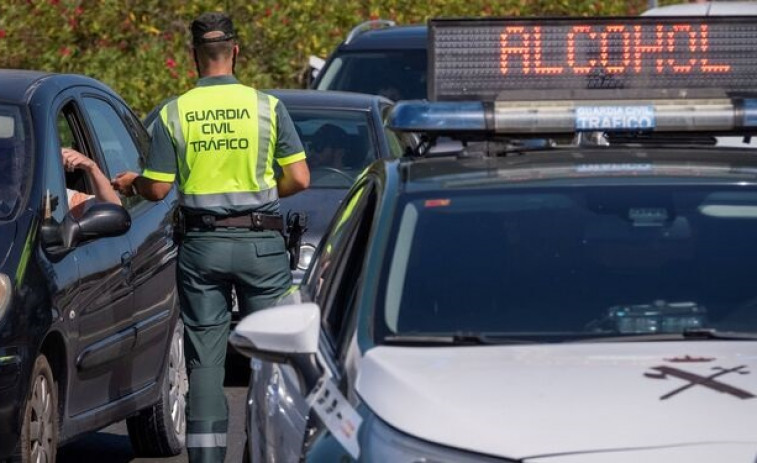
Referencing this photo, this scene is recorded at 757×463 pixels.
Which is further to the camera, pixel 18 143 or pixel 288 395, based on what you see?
pixel 18 143

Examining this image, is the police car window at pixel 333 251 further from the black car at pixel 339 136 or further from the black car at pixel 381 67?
the black car at pixel 381 67

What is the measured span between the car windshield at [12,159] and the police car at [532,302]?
5.34 feet

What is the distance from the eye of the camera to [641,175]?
5.83 metres

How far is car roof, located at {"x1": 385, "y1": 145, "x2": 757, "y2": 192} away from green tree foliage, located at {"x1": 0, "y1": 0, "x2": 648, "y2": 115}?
14.6 m

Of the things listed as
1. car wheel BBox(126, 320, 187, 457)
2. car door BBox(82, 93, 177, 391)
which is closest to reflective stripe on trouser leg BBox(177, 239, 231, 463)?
car door BBox(82, 93, 177, 391)

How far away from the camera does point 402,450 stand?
4609 mm

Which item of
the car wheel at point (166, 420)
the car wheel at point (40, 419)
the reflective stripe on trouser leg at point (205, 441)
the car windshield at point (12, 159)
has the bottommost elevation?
the car wheel at point (166, 420)

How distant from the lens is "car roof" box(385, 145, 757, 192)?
583 cm

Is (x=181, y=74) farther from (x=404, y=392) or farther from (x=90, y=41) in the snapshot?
(x=404, y=392)

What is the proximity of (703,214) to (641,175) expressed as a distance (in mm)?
205

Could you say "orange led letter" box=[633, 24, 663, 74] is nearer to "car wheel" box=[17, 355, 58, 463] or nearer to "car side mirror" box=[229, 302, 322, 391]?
"car wheel" box=[17, 355, 58, 463]

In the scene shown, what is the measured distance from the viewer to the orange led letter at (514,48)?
7324 mm

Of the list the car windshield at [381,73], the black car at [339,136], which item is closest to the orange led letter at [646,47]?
the black car at [339,136]

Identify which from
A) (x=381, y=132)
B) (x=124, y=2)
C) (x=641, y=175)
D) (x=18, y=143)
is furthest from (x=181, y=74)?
(x=641, y=175)
